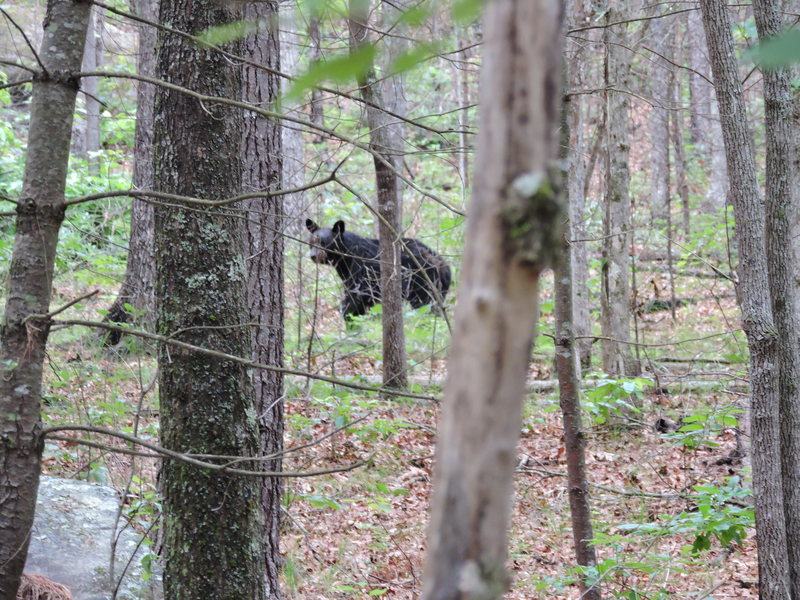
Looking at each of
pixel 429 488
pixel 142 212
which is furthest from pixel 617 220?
pixel 142 212

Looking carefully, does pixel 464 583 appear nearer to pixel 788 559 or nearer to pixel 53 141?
pixel 53 141

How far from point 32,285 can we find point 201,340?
0.95 m

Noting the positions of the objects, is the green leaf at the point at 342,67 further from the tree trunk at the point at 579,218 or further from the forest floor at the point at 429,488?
the tree trunk at the point at 579,218

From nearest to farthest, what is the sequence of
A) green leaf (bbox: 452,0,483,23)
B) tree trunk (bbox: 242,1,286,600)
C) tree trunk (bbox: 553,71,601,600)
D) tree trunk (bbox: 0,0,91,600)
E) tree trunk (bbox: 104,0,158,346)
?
green leaf (bbox: 452,0,483,23)
tree trunk (bbox: 0,0,91,600)
tree trunk (bbox: 553,71,601,600)
tree trunk (bbox: 242,1,286,600)
tree trunk (bbox: 104,0,158,346)

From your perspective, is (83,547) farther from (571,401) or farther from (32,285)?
(571,401)

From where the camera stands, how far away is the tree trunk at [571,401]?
4.59 meters

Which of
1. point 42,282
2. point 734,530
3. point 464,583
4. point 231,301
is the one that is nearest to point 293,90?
point 464,583

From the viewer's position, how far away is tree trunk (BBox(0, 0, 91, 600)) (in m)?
2.82

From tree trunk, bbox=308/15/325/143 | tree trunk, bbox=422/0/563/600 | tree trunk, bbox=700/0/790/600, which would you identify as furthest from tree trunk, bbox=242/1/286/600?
tree trunk, bbox=422/0/563/600

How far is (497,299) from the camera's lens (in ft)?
3.57

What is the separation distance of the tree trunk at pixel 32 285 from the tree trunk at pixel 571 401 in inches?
107

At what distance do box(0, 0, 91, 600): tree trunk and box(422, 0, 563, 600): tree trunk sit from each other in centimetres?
219

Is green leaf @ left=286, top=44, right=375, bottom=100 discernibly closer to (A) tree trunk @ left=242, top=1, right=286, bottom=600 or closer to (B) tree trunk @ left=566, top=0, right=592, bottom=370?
(A) tree trunk @ left=242, top=1, right=286, bottom=600

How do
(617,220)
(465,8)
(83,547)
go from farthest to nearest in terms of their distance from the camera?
(617,220)
(83,547)
(465,8)
